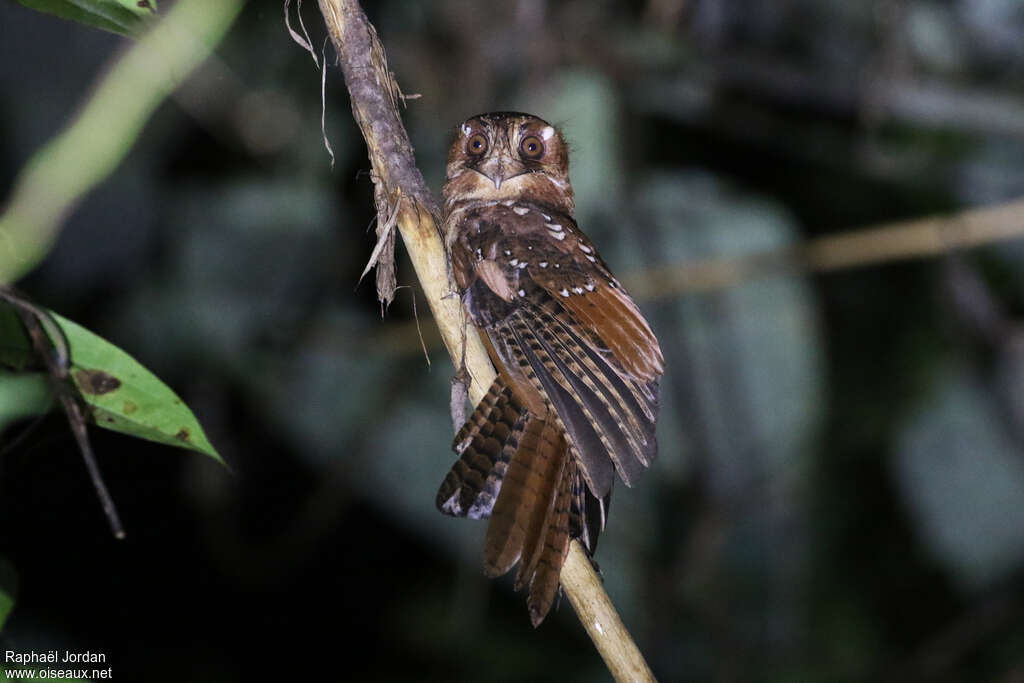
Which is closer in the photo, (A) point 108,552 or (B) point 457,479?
(B) point 457,479

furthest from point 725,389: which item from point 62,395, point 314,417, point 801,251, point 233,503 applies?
point 62,395

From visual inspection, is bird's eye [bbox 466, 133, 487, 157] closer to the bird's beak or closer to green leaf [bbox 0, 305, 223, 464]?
the bird's beak

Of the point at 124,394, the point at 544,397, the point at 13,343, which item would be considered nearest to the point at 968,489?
the point at 544,397

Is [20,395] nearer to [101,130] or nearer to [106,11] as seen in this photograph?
[106,11]

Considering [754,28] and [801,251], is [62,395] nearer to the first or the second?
[801,251]

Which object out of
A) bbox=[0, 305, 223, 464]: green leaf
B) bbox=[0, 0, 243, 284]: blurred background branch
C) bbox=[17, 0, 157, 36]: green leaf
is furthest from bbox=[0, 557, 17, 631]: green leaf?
bbox=[0, 0, 243, 284]: blurred background branch

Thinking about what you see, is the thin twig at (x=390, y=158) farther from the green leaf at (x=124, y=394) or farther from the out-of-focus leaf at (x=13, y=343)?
the out-of-focus leaf at (x=13, y=343)

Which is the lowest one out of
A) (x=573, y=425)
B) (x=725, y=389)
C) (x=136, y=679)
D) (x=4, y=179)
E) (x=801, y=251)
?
(x=136, y=679)

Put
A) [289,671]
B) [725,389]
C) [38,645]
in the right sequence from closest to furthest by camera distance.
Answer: [38,645] → [725,389] → [289,671]
